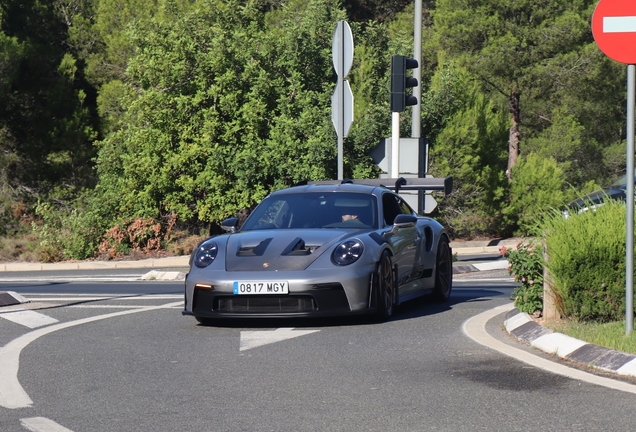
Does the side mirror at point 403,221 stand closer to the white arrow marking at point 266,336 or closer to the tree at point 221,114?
the white arrow marking at point 266,336

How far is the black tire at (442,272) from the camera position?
11898 millimetres

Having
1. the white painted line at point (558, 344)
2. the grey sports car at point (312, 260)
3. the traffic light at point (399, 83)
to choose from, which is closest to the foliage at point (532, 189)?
the traffic light at point (399, 83)

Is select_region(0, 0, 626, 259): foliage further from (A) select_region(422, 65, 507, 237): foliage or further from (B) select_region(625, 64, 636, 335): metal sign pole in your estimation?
A: (B) select_region(625, 64, 636, 335): metal sign pole

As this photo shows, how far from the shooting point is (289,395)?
6.54 m

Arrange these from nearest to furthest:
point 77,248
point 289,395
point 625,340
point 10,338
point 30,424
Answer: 1. point 30,424
2. point 289,395
3. point 625,340
4. point 10,338
5. point 77,248

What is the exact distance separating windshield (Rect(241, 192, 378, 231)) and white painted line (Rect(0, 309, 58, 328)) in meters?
2.14

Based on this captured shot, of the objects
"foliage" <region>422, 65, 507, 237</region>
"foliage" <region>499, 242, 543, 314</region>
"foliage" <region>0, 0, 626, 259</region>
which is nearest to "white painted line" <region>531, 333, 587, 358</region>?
"foliage" <region>499, 242, 543, 314</region>

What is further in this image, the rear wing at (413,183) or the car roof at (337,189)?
the rear wing at (413,183)

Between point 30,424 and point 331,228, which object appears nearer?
point 30,424

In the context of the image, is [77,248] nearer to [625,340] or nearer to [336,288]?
[336,288]

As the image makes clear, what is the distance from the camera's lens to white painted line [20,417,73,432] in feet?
18.3

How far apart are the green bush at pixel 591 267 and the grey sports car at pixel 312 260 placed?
171 cm

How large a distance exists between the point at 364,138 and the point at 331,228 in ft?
53.6

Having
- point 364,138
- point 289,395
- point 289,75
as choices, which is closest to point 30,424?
point 289,395
